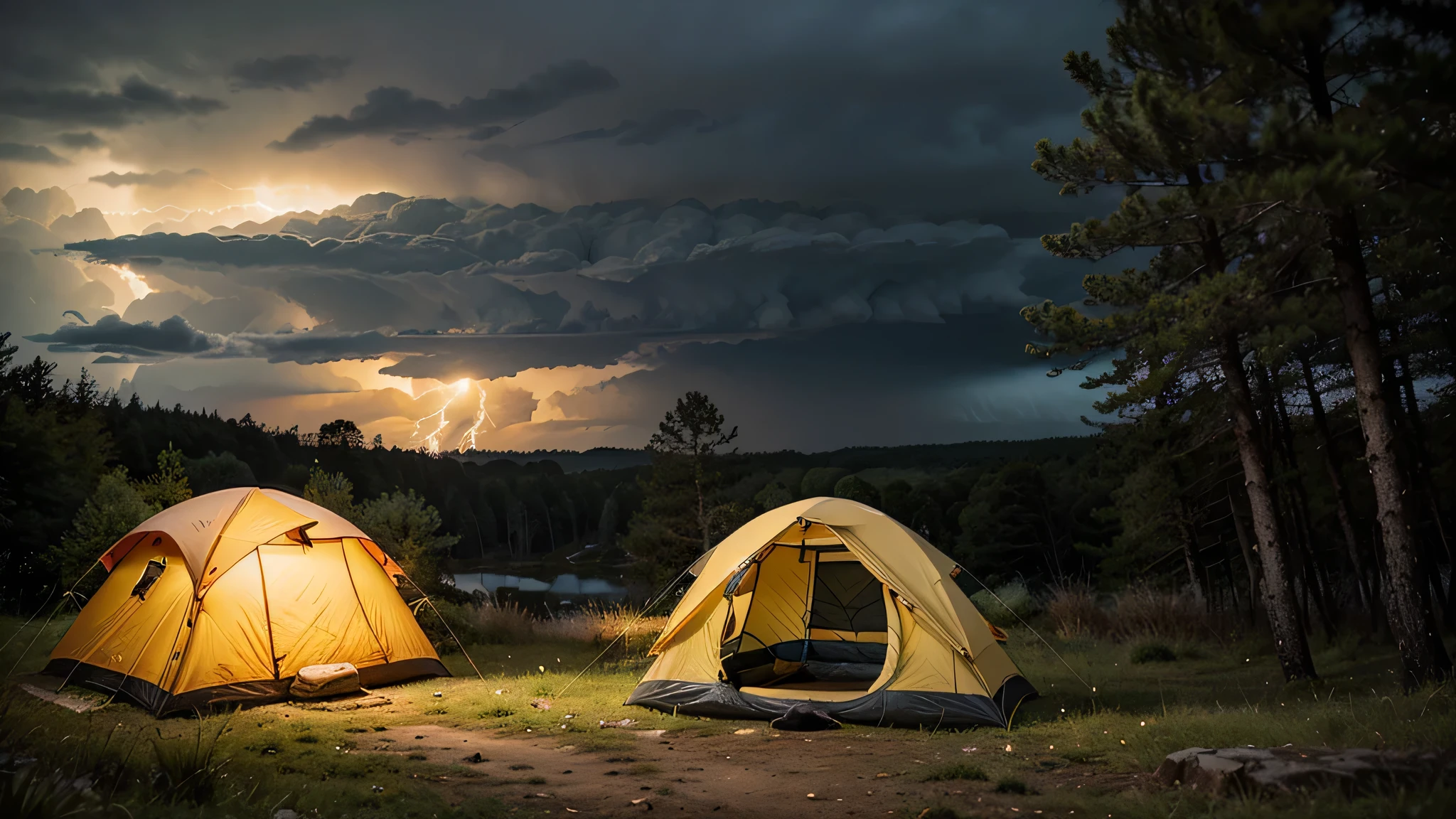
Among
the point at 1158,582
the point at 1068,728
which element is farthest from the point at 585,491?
the point at 1068,728

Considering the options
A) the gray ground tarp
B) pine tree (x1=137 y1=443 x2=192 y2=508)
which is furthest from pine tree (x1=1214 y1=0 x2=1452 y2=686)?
pine tree (x1=137 y1=443 x2=192 y2=508)

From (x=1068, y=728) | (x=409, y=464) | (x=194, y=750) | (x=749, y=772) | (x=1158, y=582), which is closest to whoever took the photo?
(x=194, y=750)

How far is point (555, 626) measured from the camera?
18.2m

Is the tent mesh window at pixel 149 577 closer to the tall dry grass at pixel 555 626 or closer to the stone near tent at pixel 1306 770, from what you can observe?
the tall dry grass at pixel 555 626

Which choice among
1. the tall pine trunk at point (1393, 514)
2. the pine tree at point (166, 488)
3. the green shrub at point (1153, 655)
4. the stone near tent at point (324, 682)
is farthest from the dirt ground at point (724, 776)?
the pine tree at point (166, 488)

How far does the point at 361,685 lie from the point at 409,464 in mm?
45996

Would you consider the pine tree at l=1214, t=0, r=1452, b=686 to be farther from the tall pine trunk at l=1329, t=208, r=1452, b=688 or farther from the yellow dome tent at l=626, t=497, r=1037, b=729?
the yellow dome tent at l=626, t=497, r=1037, b=729

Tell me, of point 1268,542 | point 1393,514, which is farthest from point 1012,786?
point 1268,542

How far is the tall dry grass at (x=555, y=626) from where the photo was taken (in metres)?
16.7

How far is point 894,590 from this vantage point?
31.7 feet

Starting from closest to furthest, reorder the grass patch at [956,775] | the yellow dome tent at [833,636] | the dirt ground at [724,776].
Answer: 1. the dirt ground at [724,776]
2. the grass patch at [956,775]
3. the yellow dome tent at [833,636]

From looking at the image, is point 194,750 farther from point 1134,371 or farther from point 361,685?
point 1134,371

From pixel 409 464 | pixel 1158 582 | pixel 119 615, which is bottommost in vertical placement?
pixel 1158 582

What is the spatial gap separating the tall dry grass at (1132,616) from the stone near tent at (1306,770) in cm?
1072
